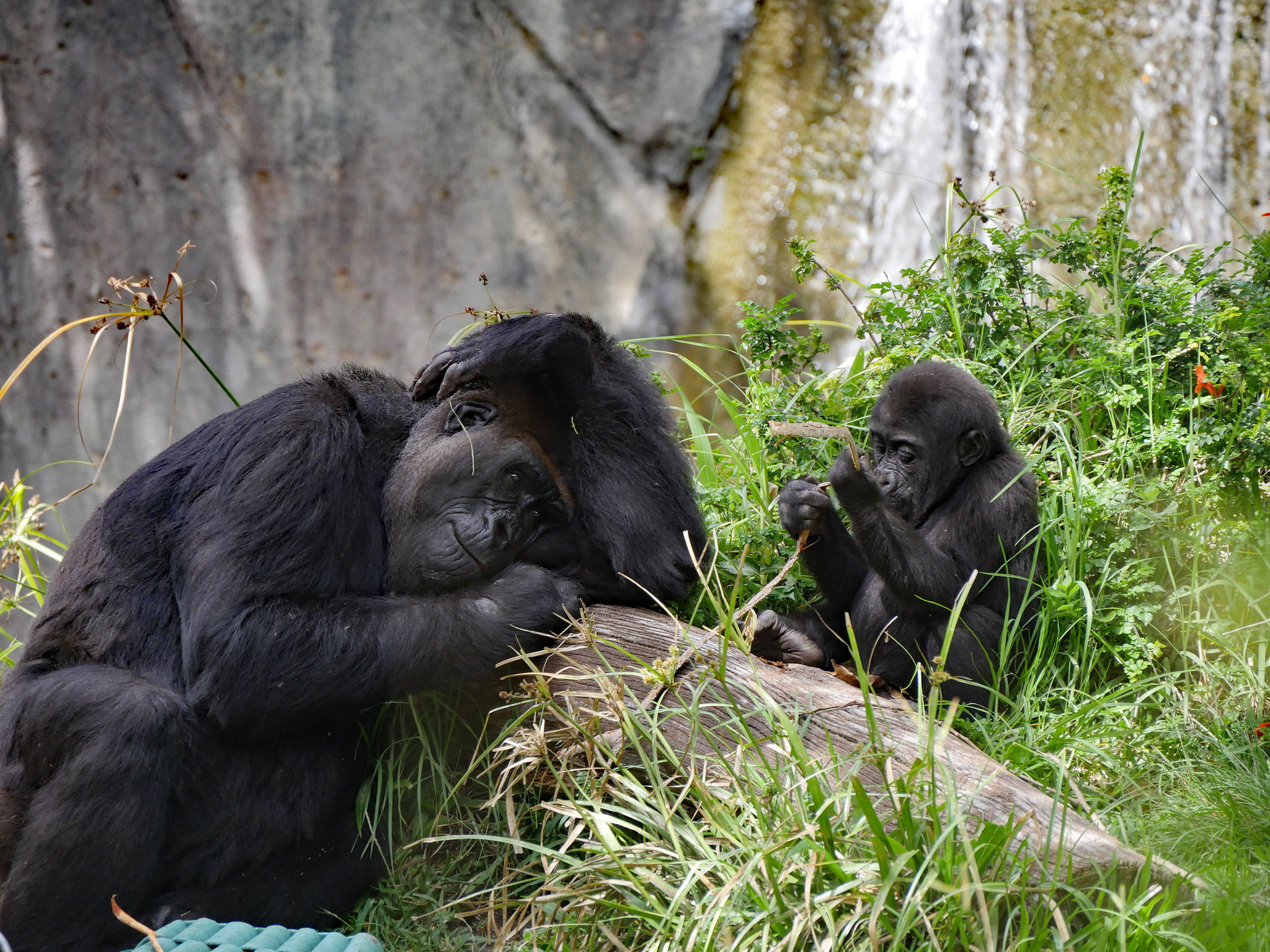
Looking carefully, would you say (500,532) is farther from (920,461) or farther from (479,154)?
(479,154)

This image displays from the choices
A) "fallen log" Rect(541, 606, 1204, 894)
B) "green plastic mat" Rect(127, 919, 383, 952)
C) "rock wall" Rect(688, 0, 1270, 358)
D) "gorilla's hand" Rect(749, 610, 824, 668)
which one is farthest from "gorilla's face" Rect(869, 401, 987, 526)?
"rock wall" Rect(688, 0, 1270, 358)

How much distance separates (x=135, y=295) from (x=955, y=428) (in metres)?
2.71

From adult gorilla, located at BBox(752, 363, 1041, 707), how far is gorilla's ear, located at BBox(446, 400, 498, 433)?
97 cm

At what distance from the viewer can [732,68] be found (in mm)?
8875

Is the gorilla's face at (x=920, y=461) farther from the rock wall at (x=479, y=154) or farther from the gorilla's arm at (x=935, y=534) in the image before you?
the rock wall at (x=479, y=154)

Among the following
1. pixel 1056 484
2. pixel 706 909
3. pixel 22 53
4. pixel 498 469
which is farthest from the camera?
pixel 22 53

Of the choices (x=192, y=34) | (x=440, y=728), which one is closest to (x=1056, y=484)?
(x=440, y=728)

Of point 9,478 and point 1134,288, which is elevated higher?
point 1134,288

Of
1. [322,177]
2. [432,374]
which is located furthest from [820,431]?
[322,177]

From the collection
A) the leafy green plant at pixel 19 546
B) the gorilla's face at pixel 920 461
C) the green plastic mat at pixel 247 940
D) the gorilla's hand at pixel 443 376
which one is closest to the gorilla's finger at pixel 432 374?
the gorilla's hand at pixel 443 376

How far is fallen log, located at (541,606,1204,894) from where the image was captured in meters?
2.25

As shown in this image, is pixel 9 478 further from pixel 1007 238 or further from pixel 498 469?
pixel 1007 238

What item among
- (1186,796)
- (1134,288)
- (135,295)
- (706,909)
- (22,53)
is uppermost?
(22,53)

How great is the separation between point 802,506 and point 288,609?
1.57 m
